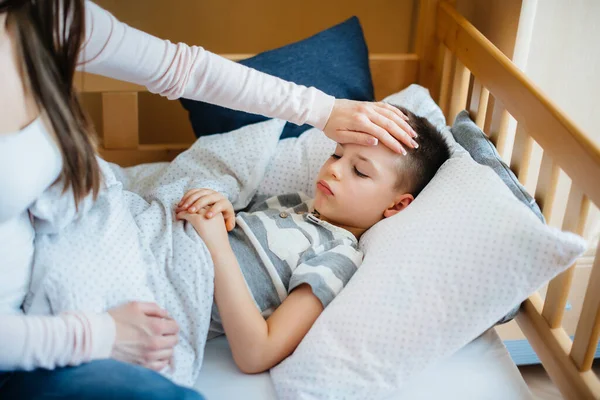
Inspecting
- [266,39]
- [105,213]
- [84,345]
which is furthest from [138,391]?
[266,39]

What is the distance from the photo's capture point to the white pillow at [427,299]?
100cm

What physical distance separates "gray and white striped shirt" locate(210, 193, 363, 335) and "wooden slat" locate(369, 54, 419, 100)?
2.21ft

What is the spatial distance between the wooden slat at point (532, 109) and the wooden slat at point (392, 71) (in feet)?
0.73

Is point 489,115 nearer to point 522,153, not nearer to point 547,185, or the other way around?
point 522,153

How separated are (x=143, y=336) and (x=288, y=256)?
32 centimetres

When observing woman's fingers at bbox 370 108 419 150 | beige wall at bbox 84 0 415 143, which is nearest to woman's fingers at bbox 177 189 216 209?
woman's fingers at bbox 370 108 419 150

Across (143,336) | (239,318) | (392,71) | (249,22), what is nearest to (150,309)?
(143,336)

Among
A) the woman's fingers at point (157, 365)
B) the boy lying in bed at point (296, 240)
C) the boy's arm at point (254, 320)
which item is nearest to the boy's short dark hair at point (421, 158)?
the boy lying in bed at point (296, 240)

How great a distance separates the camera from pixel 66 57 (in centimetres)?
93

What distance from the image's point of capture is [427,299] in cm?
103

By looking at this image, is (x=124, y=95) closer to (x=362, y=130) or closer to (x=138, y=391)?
(x=362, y=130)

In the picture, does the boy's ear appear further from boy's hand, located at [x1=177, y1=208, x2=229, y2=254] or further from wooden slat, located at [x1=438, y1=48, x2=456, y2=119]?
wooden slat, located at [x1=438, y1=48, x2=456, y2=119]

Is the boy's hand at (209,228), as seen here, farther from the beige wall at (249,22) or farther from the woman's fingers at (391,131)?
the beige wall at (249,22)

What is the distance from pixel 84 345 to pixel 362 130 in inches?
23.9
